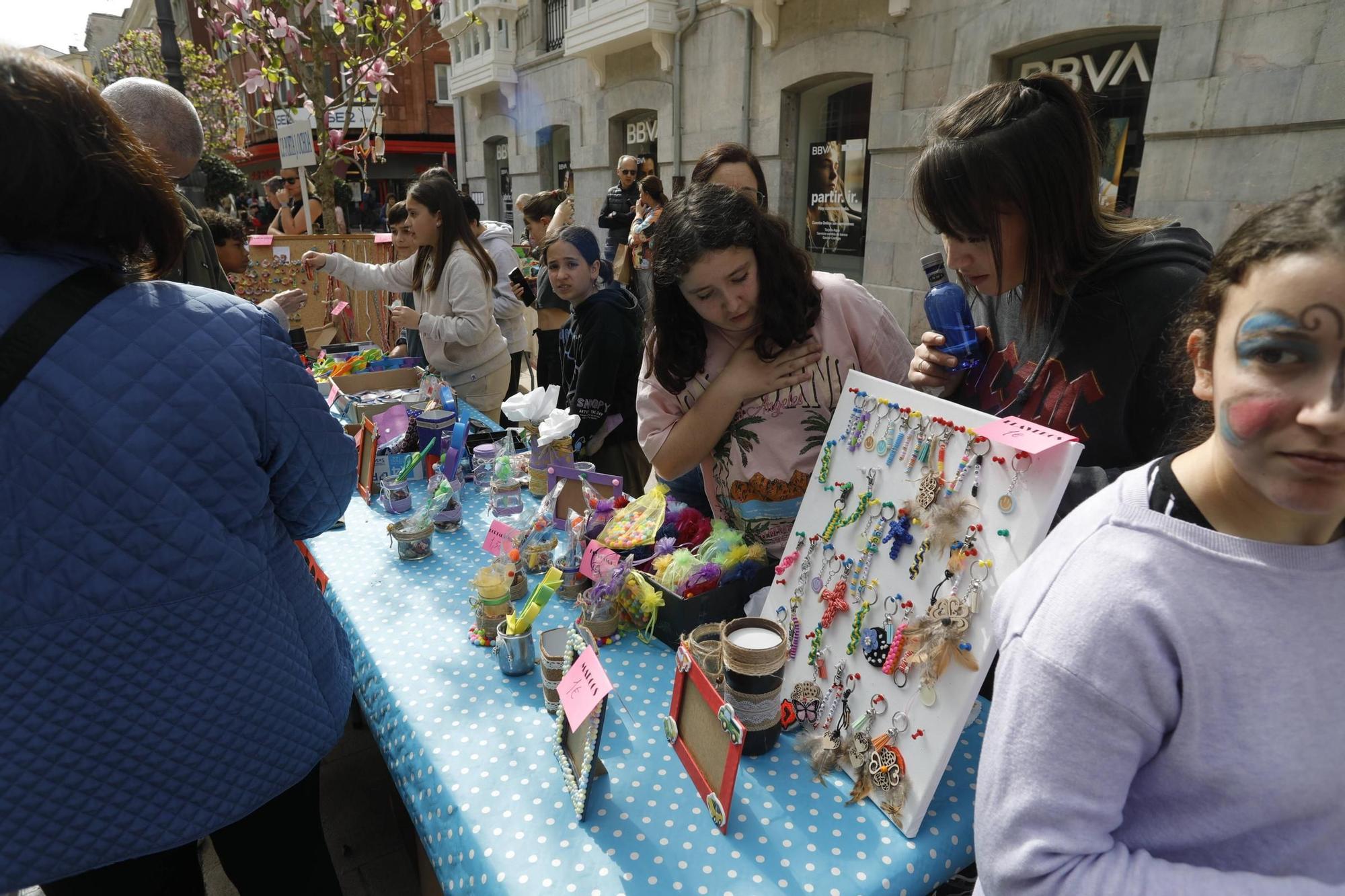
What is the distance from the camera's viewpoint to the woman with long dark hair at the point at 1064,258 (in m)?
1.17

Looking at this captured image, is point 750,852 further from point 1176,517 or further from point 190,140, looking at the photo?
point 190,140

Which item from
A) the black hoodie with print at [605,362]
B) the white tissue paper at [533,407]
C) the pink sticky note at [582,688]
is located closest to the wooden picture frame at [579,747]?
the pink sticky note at [582,688]

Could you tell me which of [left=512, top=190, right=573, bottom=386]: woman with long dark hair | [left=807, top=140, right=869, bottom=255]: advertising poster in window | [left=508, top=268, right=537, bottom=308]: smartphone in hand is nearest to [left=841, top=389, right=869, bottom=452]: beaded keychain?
[left=512, top=190, right=573, bottom=386]: woman with long dark hair

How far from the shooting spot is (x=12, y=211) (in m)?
0.97

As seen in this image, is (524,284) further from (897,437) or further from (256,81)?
(897,437)

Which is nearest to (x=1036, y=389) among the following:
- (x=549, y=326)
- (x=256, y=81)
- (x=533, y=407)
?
(x=533, y=407)

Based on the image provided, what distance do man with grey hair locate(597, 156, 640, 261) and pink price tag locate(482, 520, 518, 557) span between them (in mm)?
4199

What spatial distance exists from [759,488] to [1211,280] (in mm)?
1020

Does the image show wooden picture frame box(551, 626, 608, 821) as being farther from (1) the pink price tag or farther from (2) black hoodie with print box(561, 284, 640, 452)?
(2) black hoodie with print box(561, 284, 640, 452)

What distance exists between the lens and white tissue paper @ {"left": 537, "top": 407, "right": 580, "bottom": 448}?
234cm

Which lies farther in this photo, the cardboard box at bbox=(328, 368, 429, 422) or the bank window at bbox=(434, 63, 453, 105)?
the bank window at bbox=(434, 63, 453, 105)

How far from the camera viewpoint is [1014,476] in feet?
3.45

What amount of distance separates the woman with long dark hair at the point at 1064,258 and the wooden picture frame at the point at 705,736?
2.16 ft

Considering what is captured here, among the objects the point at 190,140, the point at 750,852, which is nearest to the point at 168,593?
the point at 750,852
